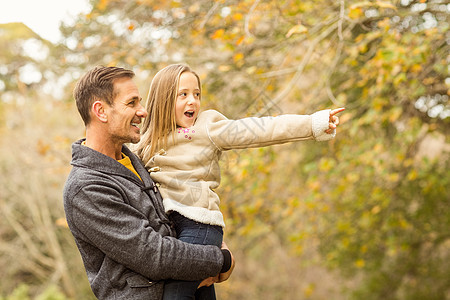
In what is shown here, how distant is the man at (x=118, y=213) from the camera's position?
1.71 meters

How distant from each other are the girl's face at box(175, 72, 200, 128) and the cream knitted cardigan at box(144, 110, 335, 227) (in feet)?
0.11

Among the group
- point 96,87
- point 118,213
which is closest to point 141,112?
point 96,87

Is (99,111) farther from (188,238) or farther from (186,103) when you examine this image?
(188,238)

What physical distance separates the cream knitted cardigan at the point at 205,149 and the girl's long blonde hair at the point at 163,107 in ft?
0.13

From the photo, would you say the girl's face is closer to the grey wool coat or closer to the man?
the man

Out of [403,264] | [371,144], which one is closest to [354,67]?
[371,144]

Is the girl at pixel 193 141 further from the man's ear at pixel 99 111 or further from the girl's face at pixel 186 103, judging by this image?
the man's ear at pixel 99 111

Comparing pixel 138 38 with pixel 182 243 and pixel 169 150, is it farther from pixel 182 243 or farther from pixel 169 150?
pixel 182 243

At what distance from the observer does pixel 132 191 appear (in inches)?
72.6

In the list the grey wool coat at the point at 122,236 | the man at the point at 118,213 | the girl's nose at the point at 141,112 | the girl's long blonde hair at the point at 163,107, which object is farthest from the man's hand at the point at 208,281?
the girl's nose at the point at 141,112

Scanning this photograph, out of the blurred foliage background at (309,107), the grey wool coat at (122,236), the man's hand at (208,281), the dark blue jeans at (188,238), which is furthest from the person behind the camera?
the blurred foliage background at (309,107)

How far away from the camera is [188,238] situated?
1.88m

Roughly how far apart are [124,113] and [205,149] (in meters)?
0.34

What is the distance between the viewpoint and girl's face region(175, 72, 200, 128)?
78.7 inches
